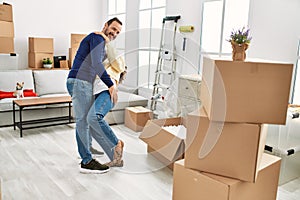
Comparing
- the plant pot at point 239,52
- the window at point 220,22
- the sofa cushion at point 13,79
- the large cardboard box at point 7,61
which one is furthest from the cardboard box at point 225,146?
the large cardboard box at point 7,61

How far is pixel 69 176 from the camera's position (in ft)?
8.56

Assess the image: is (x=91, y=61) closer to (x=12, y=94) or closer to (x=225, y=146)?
(x=225, y=146)

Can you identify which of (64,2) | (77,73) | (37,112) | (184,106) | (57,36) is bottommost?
(37,112)

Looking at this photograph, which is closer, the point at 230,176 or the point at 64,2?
the point at 230,176

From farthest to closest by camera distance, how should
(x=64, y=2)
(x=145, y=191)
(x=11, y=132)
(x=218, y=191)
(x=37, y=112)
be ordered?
(x=64, y=2), (x=37, y=112), (x=11, y=132), (x=145, y=191), (x=218, y=191)

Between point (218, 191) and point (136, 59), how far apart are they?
3.86 meters

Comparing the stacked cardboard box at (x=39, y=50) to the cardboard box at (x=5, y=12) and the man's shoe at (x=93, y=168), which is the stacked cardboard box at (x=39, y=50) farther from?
the man's shoe at (x=93, y=168)

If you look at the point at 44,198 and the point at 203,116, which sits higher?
the point at 203,116

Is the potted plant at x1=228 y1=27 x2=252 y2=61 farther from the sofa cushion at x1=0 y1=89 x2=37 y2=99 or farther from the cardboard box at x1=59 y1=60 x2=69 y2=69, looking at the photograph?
the cardboard box at x1=59 y1=60 x2=69 y2=69

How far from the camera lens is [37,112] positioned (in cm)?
410

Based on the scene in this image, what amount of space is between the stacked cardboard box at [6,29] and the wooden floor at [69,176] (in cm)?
201

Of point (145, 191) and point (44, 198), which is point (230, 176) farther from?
point (44, 198)

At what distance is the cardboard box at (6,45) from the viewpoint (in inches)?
189

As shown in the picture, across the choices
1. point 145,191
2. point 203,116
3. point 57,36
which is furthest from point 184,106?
point 57,36
